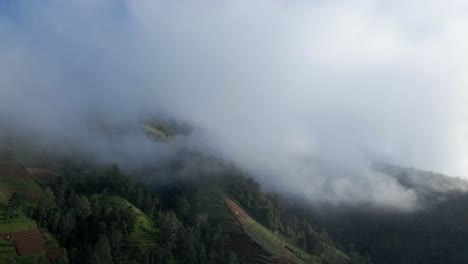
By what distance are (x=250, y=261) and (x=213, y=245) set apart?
53.4 ft

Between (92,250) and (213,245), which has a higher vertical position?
(213,245)

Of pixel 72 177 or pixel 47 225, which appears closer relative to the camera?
pixel 47 225

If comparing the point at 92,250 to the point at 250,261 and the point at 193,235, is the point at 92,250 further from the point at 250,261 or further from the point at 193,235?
the point at 250,261

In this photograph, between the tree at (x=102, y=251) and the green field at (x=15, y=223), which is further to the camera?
the tree at (x=102, y=251)

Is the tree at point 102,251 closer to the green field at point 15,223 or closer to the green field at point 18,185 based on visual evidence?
the green field at point 15,223

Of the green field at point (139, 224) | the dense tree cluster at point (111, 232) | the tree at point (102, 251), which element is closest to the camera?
the tree at point (102, 251)

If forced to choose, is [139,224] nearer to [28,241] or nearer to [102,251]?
[102,251]

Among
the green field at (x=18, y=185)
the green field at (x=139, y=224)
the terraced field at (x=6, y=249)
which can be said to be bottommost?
the terraced field at (x=6, y=249)

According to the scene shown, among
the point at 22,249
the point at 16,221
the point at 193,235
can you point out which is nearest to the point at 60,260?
the point at 22,249

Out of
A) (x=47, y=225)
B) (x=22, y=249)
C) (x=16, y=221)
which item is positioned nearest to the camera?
(x=22, y=249)

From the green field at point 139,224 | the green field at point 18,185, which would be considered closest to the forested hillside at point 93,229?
the green field at point 139,224

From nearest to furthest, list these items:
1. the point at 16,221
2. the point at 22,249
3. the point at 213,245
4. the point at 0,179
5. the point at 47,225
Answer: the point at 22,249 → the point at 16,221 → the point at 47,225 → the point at 0,179 → the point at 213,245

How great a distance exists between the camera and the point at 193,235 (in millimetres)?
184875

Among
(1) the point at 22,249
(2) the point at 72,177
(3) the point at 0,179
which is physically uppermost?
(2) the point at 72,177
